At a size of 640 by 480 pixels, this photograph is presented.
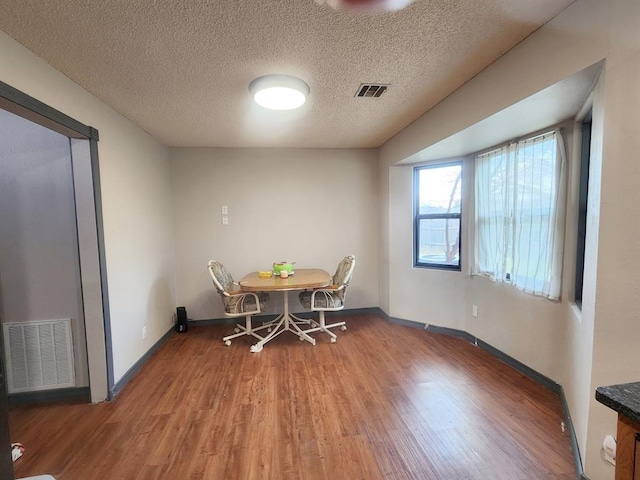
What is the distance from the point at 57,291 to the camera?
2121 millimetres

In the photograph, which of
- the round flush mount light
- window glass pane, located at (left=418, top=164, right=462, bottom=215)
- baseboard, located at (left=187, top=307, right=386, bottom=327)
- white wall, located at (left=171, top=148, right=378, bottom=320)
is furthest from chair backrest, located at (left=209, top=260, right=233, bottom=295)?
window glass pane, located at (left=418, top=164, right=462, bottom=215)

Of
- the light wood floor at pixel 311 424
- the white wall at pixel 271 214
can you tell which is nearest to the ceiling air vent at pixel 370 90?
the white wall at pixel 271 214

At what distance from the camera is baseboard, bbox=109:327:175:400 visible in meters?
2.22

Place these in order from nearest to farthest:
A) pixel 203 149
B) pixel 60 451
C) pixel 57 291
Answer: pixel 60 451
pixel 57 291
pixel 203 149

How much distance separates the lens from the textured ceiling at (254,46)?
1325mm

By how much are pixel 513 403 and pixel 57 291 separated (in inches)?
142

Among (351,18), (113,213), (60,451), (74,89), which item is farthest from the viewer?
(113,213)

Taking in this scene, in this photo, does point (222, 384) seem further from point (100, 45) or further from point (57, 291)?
point (100, 45)

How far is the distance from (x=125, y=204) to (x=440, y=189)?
3.42 m

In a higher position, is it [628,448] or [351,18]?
[351,18]

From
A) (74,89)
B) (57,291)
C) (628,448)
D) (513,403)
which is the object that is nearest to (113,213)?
(57,291)

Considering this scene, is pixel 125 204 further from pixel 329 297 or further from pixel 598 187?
pixel 598 187

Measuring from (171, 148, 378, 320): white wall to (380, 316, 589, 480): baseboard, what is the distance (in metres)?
0.82

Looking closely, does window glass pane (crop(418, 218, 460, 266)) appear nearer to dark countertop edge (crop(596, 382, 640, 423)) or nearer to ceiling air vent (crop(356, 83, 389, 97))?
ceiling air vent (crop(356, 83, 389, 97))
